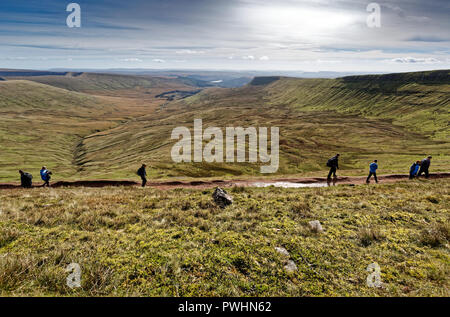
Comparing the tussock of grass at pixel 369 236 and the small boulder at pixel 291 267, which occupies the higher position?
the tussock of grass at pixel 369 236

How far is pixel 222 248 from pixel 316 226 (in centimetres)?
505

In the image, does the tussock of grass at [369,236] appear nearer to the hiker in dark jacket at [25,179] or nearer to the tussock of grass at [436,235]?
the tussock of grass at [436,235]

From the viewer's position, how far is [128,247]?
899 centimetres

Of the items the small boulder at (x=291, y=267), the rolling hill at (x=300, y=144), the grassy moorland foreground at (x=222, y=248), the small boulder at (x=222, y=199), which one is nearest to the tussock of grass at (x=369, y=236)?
the grassy moorland foreground at (x=222, y=248)

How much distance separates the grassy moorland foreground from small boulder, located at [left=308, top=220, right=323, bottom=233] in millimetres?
254

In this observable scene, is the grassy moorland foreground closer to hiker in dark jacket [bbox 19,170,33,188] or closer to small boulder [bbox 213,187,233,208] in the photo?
small boulder [bbox 213,187,233,208]

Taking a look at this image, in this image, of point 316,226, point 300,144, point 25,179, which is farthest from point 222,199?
point 300,144

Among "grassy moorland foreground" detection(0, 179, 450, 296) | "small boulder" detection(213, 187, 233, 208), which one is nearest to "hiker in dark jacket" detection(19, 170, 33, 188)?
"grassy moorland foreground" detection(0, 179, 450, 296)

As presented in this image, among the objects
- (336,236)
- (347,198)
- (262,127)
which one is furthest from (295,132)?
(336,236)

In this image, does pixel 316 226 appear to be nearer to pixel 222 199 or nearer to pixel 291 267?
pixel 291 267

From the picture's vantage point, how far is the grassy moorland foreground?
6.83 m

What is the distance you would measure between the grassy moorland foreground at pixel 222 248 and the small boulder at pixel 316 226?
0.25m

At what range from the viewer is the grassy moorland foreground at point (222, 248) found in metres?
6.83

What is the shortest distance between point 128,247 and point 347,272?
816cm
